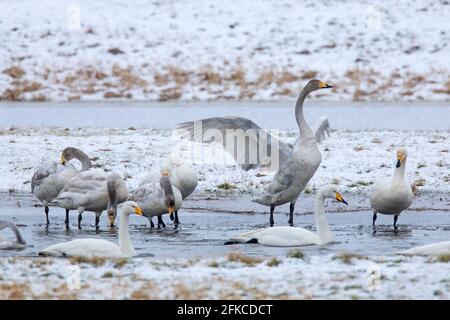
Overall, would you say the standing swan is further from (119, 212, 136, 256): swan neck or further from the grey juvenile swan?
(119, 212, 136, 256): swan neck

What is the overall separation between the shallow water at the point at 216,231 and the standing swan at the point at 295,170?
0.99ft

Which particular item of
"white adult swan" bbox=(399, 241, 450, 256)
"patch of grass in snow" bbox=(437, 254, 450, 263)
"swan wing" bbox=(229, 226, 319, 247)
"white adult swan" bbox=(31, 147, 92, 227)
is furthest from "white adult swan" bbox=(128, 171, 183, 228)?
"patch of grass in snow" bbox=(437, 254, 450, 263)

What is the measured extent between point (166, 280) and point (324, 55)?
2774 cm

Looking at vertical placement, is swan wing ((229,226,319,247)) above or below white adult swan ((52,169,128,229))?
below

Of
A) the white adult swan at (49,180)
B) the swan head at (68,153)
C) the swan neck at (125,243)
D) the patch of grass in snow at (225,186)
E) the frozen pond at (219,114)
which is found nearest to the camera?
the swan neck at (125,243)

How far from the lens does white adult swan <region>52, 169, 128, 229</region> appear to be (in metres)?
11.9

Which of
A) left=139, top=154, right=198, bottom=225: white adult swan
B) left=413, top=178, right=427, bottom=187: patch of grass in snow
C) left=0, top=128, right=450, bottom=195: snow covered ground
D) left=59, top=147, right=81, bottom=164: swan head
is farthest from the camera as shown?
left=0, top=128, right=450, bottom=195: snow covered ground

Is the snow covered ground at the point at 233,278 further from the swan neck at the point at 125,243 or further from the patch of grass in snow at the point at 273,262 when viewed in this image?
the swan neck at the point at 125,243

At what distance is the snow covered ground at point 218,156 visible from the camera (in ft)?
49.7

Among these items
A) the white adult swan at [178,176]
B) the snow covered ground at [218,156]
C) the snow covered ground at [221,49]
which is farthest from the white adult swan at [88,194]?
the snow covered ground at [221,49]

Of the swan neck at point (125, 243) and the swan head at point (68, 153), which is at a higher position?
the swan head at point (68, 153)

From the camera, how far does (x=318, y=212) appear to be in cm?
1045

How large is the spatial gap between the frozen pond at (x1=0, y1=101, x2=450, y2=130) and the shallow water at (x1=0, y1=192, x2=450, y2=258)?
826cm

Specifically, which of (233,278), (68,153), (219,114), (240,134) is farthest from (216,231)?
(219,114)
